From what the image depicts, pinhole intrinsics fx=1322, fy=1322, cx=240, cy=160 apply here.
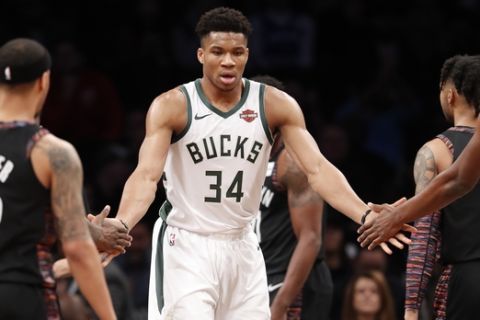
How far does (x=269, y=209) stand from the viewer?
9.33 meters

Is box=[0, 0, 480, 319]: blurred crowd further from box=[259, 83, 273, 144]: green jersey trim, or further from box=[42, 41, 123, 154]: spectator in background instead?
box=[259, 83, 273, 144]: green jersey trim

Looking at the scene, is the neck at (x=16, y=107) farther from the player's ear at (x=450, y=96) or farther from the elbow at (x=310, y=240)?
the elbow at (x=310, y=240)

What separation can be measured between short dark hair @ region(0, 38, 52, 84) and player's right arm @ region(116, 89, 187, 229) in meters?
1.51

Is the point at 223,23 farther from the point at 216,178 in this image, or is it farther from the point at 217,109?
the point at 216,178

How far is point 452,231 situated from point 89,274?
7.81ft

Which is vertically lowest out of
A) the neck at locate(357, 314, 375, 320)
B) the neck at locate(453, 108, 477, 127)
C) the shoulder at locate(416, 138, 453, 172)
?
the neck at locate(357, 314, 375, 320)

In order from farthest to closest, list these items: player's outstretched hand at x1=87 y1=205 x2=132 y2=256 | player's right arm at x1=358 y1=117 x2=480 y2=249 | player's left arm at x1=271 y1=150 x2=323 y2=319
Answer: player's left arm at x1=271 y1=150 x2=323 y2=319 → player's outstretched hand at x1=87 y1=205 x2=132 y2=256 → player's right arm at x1=358 y1=117 x2=480 y2=249

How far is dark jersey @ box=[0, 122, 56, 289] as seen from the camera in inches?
249

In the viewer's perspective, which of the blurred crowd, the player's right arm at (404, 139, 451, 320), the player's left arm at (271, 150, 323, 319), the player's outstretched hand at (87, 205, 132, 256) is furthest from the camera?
the blurred crowd

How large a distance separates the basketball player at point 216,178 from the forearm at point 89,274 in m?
1.46

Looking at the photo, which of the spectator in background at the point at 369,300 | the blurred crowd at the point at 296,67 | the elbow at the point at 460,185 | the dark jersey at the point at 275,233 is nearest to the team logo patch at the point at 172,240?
the dark jersey at the point at 275,233

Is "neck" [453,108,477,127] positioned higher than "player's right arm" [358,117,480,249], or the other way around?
"neck" [453,108,477,127]

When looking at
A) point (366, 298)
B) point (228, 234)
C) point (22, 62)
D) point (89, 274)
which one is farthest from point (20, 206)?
point (366, 298)

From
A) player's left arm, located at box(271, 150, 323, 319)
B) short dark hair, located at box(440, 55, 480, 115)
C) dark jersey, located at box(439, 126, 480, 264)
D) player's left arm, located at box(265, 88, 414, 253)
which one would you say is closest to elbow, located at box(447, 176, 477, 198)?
dark jersey, located at box(439, 126, 480, 264)
